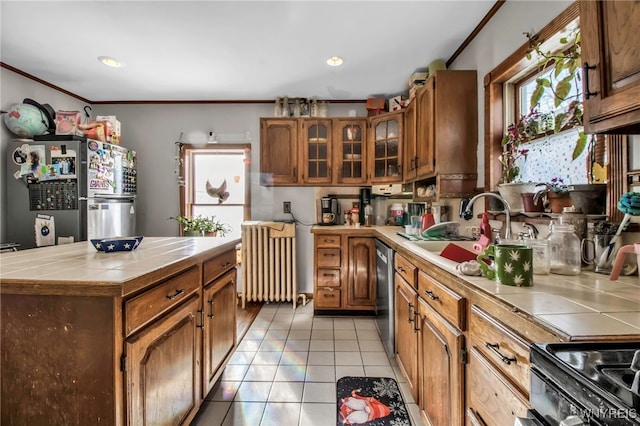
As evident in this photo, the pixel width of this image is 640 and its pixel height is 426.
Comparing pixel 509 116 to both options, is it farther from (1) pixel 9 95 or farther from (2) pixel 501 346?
(1) pixel 9 95

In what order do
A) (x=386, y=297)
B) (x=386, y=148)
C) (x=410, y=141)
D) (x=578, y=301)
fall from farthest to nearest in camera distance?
1. (x=386, y=148)
2. (x=410, y=141)
3. (x=386, y=297)
4. (x=578, y=301)

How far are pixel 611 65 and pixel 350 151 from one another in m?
2.66

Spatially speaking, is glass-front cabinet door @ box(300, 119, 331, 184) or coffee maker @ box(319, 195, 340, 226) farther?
coffee maker @ box(319, 195, 340, 226)

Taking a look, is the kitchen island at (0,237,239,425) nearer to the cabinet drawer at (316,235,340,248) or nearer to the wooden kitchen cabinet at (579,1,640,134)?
the wooden kitchen cabinet at (579,1,640,134)

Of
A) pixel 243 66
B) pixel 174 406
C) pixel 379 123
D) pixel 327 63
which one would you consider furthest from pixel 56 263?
pixel 379 123

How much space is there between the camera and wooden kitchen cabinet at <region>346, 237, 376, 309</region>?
3.09 m

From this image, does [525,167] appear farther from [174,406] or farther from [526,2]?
[174,406]

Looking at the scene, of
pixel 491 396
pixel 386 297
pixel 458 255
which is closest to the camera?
pixel 491 396

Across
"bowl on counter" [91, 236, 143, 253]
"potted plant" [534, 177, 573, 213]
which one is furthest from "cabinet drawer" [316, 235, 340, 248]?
"potted plant" [534, 177, 573, 213]

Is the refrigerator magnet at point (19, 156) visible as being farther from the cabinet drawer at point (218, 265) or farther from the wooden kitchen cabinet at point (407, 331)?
the wooden kitchen cabinet at point (407, 331)

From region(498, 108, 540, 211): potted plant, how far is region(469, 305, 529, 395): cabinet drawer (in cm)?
85

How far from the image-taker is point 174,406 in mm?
1298

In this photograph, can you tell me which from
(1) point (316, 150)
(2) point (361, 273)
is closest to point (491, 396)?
(2) point (361, 273)

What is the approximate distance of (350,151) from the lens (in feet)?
11.3
